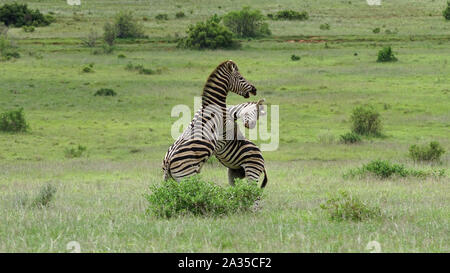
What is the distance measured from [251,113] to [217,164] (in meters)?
7.49

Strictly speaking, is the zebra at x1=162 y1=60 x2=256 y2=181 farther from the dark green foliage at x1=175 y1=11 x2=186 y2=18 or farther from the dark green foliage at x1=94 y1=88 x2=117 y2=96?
the dark green foliage at x1=175 y1=11 x2=186 y2=18

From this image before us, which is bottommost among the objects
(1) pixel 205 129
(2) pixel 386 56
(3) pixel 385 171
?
(2) pixel 386 56

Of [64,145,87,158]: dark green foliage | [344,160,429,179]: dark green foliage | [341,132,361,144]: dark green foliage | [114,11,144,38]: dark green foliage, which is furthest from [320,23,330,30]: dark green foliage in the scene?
[344,160,429,179]: dark green foliage

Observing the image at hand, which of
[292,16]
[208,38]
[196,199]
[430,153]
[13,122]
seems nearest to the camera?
[196,199]

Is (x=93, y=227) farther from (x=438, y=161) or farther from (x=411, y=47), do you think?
(x=411, y=47)

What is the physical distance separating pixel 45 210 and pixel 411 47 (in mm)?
41265

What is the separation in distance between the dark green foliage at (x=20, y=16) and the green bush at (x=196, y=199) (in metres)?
59.2

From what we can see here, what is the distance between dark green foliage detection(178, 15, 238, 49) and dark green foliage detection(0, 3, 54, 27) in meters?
21.5

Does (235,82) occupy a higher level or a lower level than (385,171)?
higher

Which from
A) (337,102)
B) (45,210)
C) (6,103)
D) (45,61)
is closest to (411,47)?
(337,102)

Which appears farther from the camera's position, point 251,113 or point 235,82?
point 235,82

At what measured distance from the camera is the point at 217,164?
56.5 feet

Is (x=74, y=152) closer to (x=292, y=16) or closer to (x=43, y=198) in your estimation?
(x=43, y=198)

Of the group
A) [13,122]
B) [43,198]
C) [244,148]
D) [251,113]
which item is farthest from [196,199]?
[13,122]
